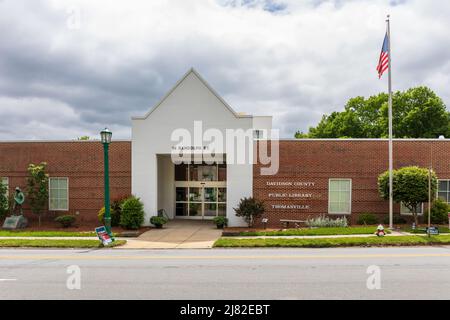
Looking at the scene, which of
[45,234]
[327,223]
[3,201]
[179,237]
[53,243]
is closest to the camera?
[53,243]

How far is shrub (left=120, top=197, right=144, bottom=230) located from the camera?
18.2m

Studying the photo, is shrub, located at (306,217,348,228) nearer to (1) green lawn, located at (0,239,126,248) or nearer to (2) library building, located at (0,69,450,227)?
(2) library building, located at (0,69,450,227)

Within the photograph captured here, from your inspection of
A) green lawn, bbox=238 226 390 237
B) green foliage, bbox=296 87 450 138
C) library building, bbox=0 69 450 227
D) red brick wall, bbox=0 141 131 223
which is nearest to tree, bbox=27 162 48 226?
red brick wall, bbox=0 141 131 223

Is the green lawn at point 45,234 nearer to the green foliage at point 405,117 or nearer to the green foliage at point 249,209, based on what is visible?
the green foliage at point 249,209

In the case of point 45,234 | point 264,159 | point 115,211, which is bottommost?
point 45,234

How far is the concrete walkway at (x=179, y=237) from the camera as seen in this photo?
14297 millimetres

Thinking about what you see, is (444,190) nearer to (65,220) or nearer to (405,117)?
(65,220)

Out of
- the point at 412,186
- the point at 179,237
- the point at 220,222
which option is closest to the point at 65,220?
the point at 179,237

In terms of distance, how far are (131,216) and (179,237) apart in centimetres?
356

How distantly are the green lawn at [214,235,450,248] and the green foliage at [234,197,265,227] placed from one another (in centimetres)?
403

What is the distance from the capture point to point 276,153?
19.5 m

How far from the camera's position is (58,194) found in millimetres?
21156

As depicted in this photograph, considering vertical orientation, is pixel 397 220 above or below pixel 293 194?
below
